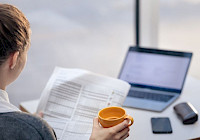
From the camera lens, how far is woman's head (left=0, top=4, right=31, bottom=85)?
58 centimetres

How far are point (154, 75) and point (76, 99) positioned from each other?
1.27 feet

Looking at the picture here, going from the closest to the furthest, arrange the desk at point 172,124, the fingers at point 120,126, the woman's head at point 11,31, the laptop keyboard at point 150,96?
the woman's head at point 11,31 → the fingers at point 120,126 → the desk at point 172,124 → the laptop keyboard at point 150,96

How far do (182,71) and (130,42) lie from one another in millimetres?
912

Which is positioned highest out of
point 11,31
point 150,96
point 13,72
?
point 11,31

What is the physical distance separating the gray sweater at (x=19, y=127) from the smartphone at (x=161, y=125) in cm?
37

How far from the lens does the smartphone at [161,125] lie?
2.67ft

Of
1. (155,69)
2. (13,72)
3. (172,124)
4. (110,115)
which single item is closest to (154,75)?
(155,69)

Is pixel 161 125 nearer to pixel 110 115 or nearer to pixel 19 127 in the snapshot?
pixel 110 115

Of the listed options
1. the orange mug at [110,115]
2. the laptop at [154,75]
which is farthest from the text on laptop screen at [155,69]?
the orange mug at [110,115]

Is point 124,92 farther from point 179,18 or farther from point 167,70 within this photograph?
point 179,18

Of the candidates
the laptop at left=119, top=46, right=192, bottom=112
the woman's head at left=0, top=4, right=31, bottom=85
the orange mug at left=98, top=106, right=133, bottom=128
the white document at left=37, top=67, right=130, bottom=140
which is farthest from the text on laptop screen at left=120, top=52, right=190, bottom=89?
the woman's head at left=0, top=4, right=31, bottom=85

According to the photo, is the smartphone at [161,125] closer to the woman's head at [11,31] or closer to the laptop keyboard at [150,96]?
the laptop keyboard at [150,96]

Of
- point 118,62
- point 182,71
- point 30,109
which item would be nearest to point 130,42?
point 118,62

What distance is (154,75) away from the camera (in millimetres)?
1141
